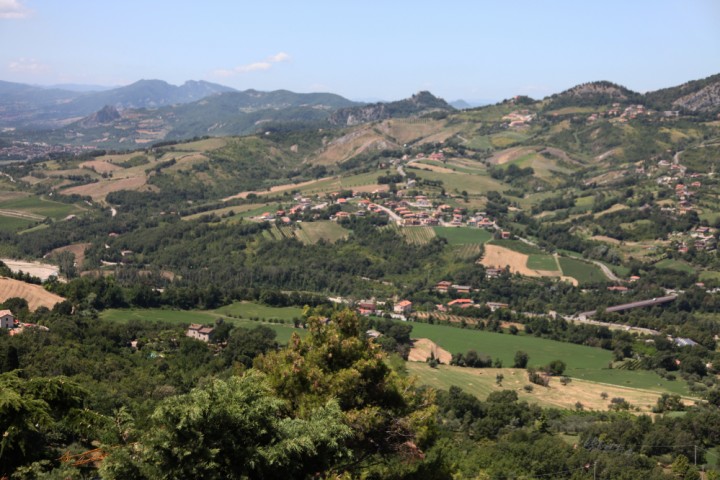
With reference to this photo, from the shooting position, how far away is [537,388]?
45.2 metres

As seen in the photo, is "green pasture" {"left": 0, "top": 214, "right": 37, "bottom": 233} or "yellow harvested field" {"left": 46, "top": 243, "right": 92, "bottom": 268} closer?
"yellow harvested field" {"left": 46, "top": 243, "right": 92, "bottom": 268}

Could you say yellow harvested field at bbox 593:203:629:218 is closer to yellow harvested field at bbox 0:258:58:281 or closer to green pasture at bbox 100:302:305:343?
green pasture at bbox 100:302:305:343

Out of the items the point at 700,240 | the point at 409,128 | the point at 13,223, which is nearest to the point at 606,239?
the point at 700,240

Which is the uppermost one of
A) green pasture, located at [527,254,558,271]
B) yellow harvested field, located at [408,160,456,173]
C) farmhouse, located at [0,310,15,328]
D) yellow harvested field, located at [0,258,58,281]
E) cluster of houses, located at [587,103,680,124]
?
cluster of houses, located at [587,103,680,124]

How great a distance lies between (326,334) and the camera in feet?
54.3

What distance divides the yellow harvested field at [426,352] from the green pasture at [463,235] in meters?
35.2

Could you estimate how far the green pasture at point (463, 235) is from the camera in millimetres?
88012

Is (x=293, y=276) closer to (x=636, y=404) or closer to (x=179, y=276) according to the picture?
(x=179, y=276)

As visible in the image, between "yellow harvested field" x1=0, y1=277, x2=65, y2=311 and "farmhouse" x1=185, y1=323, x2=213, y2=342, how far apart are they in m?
10.5

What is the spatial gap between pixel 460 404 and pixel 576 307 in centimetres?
3333

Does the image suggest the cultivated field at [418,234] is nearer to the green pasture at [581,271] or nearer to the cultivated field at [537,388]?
the green pasture at [581,271]

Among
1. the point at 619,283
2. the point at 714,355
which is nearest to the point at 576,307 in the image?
the point at 619,283

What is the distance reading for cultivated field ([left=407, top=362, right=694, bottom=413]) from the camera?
139 feet

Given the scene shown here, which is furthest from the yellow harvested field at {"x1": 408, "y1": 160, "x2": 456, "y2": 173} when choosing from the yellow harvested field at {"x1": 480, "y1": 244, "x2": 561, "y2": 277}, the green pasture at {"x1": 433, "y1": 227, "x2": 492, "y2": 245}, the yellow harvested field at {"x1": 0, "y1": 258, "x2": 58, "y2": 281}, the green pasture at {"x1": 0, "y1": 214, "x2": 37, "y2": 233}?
the yellow harvested field at {"x1": 0, "y1": 258, "x2": 58, "y2": 281}
